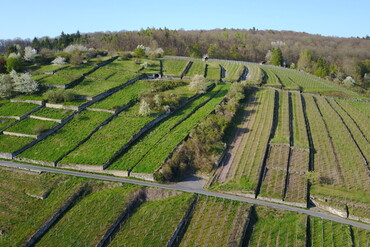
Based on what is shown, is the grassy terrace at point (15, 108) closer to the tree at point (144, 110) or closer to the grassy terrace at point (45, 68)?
the grassy terrace at point (45, 68)

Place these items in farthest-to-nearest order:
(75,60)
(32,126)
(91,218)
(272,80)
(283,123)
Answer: (272,80), (75,60), (283,123), (32,126), (91,218)

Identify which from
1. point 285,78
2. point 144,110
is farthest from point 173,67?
point 144,110

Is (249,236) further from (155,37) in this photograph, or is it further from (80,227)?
(155,37)

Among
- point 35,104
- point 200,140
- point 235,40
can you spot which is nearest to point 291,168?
point 200,140

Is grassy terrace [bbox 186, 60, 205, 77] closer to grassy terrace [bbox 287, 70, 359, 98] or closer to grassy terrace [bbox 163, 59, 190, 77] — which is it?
grassy terrace [bbox 163, 59, 190, 77]

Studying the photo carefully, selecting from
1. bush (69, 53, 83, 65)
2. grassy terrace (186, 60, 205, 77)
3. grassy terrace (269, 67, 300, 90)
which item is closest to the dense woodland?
grassy terrace (269, 67, 300, 90)

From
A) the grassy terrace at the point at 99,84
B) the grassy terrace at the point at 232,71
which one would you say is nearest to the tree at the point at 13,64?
the grassy terrace at the point at 99,84

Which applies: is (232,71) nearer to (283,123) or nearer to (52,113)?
(283,123)
